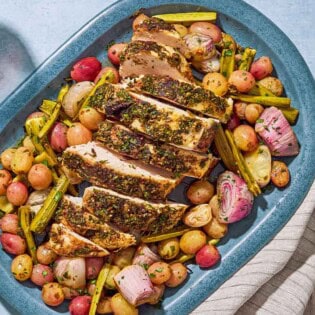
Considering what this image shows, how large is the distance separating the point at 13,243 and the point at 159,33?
145 centimetres

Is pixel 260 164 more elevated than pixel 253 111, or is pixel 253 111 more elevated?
pixel 253 111

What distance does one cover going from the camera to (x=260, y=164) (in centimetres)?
396

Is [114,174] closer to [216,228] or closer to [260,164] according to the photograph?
[216,228]

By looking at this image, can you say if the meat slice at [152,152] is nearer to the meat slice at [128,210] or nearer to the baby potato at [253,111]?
the meat slice at [128,210]

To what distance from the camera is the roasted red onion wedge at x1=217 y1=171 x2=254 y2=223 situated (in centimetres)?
388

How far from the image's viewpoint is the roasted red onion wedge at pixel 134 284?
3.81 meters

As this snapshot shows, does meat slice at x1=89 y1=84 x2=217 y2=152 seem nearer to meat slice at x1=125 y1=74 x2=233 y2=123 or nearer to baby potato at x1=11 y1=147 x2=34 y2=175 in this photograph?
meat slice at x1=125 y1=74 x2=233 y2=123

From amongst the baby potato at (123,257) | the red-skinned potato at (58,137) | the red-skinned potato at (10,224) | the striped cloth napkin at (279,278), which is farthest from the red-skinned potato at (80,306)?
the red-skinned potato at (58,137)

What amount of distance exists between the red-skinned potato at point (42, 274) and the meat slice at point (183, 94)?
1156mm

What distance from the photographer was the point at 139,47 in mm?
3799

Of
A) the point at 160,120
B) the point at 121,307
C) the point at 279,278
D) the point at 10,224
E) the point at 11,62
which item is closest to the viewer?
the point at 160,120

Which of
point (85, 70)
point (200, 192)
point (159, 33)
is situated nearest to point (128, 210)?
point (200, 192)

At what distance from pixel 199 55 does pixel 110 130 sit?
0.68 meters

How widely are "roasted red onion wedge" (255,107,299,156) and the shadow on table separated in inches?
59.0
